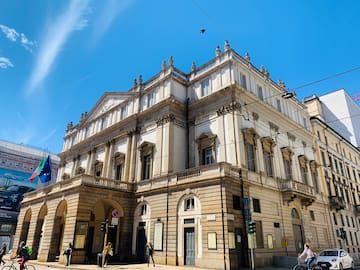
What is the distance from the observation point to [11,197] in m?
53.8

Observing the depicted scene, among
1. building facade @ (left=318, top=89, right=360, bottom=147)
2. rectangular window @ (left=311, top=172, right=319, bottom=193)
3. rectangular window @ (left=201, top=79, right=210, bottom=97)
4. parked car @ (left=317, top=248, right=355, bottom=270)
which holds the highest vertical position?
building facade @ (left=318, top=89, right=360, bottom=147)

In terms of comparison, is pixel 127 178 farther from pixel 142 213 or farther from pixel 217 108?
pixel 217 108

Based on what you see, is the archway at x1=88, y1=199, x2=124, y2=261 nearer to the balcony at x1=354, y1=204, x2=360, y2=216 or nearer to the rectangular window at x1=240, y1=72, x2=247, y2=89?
the rectangular window at x1=240, y1=72, x2=247, y2=89

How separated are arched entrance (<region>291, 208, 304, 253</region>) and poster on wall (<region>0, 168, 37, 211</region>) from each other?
51550 mm

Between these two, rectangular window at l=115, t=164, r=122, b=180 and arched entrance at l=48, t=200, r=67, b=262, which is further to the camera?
rectangular window at l=115, t=164, r=122, b=180

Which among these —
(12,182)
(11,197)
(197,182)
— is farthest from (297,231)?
(12,182)

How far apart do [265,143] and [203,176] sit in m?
8.22

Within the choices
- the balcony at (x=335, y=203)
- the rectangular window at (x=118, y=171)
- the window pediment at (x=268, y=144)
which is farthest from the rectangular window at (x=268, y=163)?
the rectangular window at (x=118, y=171)

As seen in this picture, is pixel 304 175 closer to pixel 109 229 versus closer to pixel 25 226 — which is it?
pixel 109 229

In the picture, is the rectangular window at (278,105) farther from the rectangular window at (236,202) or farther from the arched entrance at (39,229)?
the arched entrance at (39,229)

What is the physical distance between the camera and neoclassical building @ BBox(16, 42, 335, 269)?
1948 centimetres

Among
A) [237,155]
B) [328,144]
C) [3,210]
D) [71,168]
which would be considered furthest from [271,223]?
[3,210]

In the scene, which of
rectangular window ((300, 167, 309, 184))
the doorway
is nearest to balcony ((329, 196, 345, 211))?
rectangular window ((300, 167, 309, 184))

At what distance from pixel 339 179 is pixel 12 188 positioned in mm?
57739
